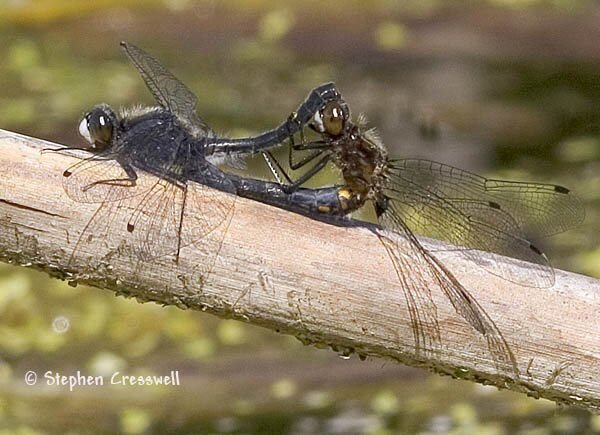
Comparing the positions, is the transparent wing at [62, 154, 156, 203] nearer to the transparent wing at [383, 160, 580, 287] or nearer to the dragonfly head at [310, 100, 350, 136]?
the dragonfly head at [310, 100, 350, 136]

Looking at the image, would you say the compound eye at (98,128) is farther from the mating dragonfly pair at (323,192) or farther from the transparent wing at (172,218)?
the transparent wing at (172,218)

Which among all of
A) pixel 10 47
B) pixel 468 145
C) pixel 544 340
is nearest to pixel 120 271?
pixel 544 340

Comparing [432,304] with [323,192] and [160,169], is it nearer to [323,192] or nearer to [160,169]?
[323,192]

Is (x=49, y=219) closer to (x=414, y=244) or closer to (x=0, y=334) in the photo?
(x=414, y=244)

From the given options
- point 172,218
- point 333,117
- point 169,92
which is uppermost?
point 169,92

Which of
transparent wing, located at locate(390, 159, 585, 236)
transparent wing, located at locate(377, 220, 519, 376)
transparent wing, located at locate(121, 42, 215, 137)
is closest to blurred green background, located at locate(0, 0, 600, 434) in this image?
transparent wing, located at locate(390, 159, 585, 236)

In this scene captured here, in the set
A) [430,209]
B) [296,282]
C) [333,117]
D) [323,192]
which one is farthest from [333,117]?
[296,282]
